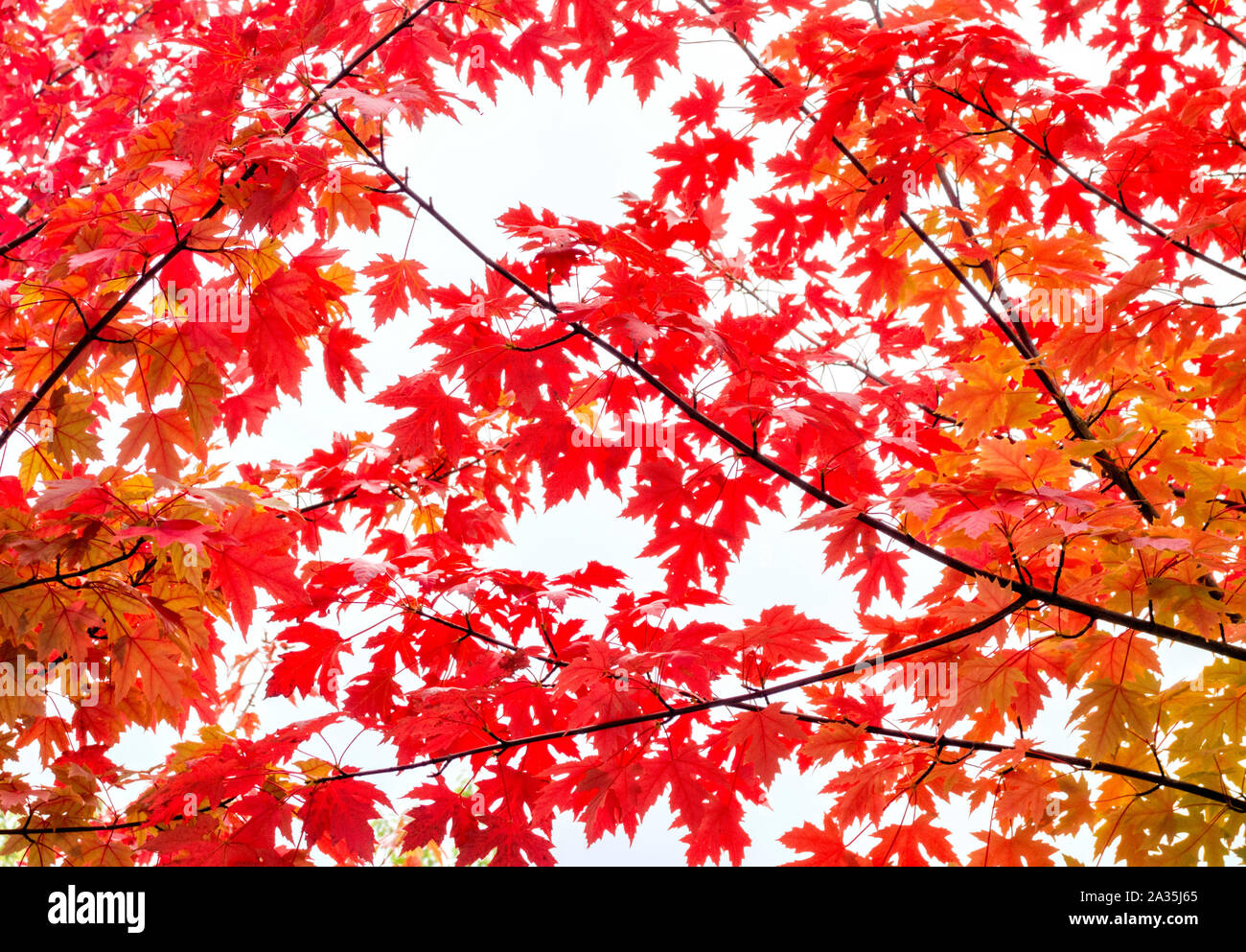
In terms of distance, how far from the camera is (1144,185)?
3.52m

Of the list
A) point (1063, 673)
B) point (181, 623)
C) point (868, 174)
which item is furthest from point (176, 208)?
point (1063, 673)

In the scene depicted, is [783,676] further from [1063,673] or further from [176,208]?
[176,208]

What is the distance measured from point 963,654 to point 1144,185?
2.27 meters

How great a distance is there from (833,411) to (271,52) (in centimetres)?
196

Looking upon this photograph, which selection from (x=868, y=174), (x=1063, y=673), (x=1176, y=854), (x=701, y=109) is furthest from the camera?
(x=701, y=109)

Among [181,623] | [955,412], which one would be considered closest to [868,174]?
[955,412]

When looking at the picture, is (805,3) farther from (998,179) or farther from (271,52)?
(271,52)

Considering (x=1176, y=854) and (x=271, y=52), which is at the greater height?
(x=271, y=52)

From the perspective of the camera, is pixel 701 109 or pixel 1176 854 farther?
pixel 701 109

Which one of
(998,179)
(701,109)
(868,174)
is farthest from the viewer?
(998,179)

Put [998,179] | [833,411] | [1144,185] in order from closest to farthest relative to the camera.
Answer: [833,411], [1144,185], [998,179]

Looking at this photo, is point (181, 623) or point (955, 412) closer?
point (181, 623)

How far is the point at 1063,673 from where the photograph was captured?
2570 millimetres

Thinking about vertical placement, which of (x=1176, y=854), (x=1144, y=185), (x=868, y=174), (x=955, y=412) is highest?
(x=1144, y=185)
